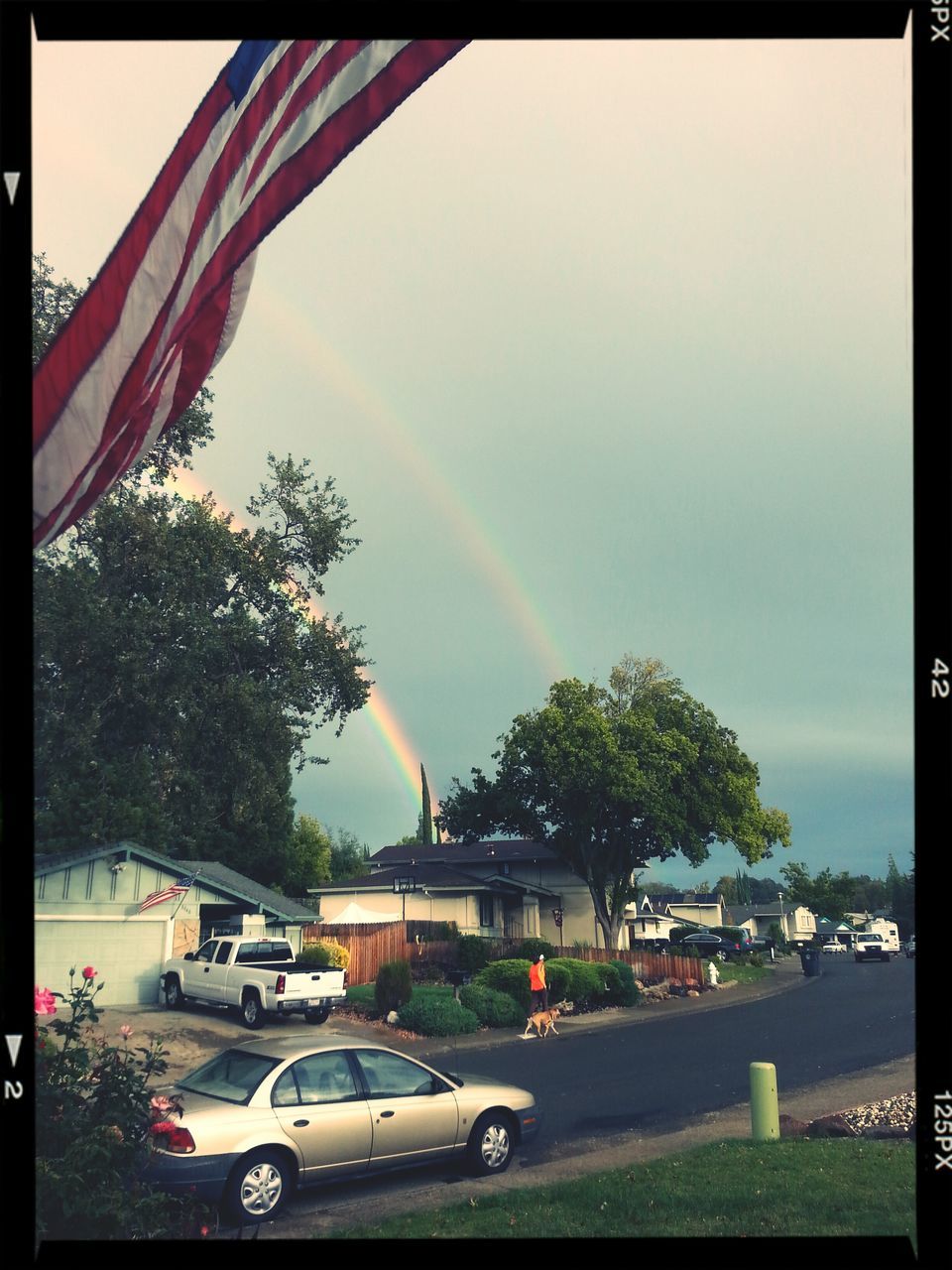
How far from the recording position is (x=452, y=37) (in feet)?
20.0

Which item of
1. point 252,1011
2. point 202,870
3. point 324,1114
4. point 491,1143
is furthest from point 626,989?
point 324,1114

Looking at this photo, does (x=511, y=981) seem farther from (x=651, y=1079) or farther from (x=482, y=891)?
(x=482, y=891)

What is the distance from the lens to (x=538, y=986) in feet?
79.8

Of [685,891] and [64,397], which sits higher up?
[64,397]

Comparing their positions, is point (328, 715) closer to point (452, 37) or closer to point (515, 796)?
point (515, 796)

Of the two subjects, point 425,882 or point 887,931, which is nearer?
point 425,882

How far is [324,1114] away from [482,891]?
33428mm

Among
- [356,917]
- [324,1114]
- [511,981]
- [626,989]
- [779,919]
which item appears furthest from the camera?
[779,919]

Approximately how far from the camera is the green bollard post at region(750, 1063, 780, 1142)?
11508 mm

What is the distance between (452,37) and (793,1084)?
15.8 metres

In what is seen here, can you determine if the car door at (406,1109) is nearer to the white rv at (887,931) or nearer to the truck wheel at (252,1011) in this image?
the truck wheel at (252,1011)

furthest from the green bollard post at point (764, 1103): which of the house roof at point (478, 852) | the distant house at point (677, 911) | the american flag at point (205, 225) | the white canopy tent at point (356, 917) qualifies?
the distant house at point (677, 911)

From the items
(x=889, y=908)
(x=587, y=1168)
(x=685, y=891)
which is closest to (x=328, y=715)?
(x=587, y=1168)

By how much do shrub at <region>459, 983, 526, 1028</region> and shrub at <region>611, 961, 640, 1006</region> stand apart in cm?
569
